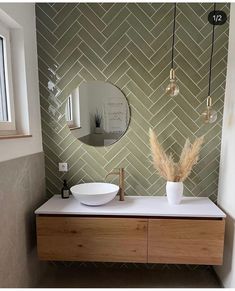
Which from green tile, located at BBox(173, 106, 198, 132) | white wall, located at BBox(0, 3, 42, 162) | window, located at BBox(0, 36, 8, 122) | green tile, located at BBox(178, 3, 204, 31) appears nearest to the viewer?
white wall, located at BBox(0, 3, 42, 162)

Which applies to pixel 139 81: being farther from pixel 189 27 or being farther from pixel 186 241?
pixel 186 241

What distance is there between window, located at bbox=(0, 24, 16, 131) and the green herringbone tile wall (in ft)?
1.06

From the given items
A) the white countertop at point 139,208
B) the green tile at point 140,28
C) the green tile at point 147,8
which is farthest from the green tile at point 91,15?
the white countertop at point 139,208

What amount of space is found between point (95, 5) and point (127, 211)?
1.85 metres

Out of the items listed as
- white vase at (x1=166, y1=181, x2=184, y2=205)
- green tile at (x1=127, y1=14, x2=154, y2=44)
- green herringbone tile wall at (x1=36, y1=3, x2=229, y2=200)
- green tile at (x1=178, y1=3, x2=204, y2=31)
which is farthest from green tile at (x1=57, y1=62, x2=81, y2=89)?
white vase at (x1=166, y1=181, x2=184, y2=205)

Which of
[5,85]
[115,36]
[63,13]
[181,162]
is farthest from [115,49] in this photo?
[181,162]

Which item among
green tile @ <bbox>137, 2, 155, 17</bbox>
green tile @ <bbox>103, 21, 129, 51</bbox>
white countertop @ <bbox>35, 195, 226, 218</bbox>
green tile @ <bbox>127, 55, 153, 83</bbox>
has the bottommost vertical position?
white countertop @ <bbox>35, 195, 226, 218</bbox>

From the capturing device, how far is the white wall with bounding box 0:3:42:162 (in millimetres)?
1515

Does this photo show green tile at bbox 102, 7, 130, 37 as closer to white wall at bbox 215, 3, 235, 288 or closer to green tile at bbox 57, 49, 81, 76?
Result: green tile at bbox 57, 49, 81, 76

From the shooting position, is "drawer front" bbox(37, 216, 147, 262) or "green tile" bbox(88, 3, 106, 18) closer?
"drawer front" bbox(37, 216, 147, 262)

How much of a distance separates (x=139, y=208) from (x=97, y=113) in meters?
0.97

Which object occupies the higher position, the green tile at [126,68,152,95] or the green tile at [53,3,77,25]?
the green tile at [53,3,77,25]

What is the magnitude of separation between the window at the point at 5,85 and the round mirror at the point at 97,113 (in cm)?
50

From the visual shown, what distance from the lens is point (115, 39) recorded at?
6.04ft
